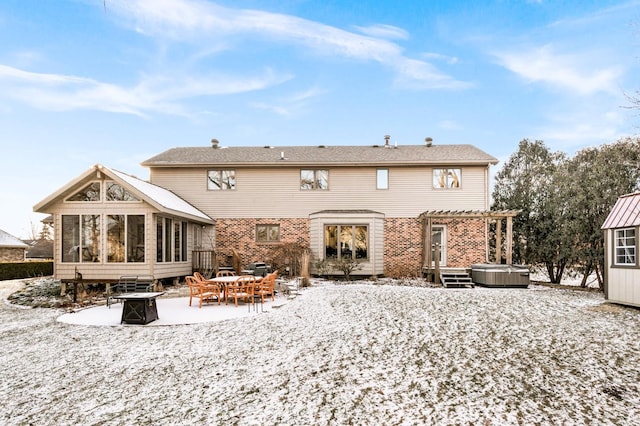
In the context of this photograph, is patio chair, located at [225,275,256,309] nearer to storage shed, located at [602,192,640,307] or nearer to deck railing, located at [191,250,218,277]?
deck railing, located at [191,250,218,277]

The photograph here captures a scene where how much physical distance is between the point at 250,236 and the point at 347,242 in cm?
448

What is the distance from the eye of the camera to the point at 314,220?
16.4m

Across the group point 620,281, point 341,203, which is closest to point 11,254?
point 341,203

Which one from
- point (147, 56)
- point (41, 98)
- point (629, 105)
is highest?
point (147, 56)

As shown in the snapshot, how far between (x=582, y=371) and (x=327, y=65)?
1592cm

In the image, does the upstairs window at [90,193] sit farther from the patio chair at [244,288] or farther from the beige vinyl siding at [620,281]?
the beige vinyl siding at [620,281]

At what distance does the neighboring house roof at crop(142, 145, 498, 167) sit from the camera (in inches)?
658

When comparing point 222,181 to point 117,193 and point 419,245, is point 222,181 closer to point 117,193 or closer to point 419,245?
point 117,193

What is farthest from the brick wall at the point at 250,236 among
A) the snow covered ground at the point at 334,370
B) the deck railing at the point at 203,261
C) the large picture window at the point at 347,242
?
the snow covered ground at the point at 334,370

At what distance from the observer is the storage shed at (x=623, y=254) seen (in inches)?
361

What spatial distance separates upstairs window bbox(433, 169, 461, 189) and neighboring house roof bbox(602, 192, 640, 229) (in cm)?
681

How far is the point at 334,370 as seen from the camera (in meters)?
5.18

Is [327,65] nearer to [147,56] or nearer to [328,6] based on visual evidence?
[328,6]

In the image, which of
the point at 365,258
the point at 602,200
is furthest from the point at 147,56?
the point at 602,200
